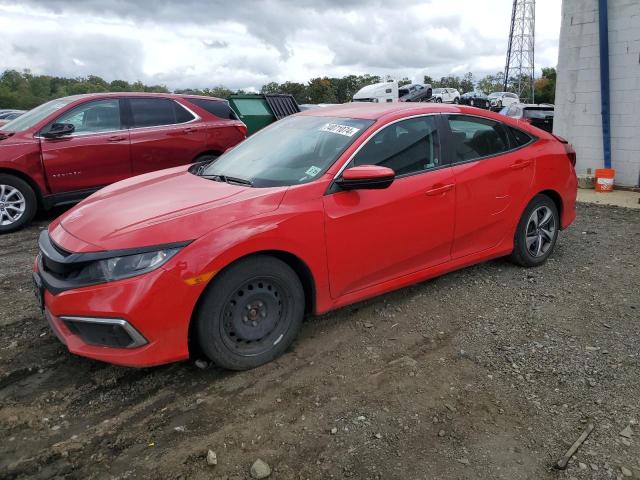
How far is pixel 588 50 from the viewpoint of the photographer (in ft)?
27.4

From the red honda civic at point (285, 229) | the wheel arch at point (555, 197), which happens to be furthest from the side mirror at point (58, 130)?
the wheel arch at point (555, 197)

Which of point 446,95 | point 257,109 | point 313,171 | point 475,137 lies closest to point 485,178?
point 475,137

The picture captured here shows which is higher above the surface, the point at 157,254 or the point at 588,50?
the point at 588,50

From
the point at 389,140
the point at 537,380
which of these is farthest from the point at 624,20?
the point at 537,380

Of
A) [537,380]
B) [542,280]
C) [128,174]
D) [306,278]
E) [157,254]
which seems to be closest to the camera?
[157,254]

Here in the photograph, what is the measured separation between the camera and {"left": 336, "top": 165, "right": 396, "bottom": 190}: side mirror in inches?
125

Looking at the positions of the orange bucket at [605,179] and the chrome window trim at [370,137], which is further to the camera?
the orange bucket at [605,179]

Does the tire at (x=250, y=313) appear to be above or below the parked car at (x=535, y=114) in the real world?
below

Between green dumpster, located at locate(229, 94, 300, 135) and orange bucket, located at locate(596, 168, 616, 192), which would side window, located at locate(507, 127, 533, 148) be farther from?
green dumpster, located at locate(229, 94, 300, 135)

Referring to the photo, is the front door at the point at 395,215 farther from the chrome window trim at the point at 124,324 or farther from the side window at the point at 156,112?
the side window at the point at 156,112

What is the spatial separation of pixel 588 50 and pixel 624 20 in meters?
0.65

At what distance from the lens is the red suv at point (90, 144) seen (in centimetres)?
625

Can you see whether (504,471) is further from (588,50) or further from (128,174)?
(588,50)

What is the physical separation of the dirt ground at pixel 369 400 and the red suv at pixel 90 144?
2803 millimetres
